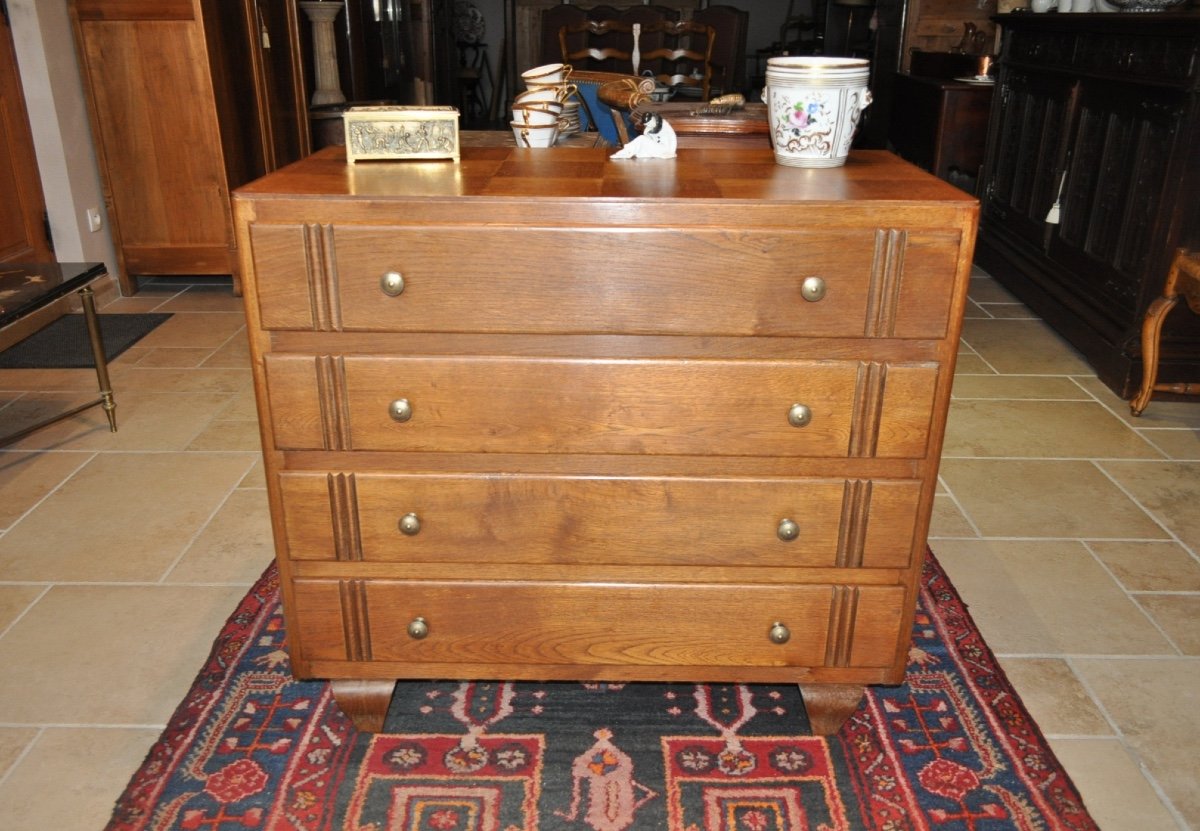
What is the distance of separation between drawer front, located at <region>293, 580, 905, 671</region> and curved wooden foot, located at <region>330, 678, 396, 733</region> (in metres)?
0.06

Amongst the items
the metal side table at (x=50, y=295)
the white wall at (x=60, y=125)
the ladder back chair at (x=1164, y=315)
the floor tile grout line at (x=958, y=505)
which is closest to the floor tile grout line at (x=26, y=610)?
the metal side table at (x=50, y=295)

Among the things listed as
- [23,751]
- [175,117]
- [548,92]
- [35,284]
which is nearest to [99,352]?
[35,284]

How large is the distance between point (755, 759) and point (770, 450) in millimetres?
549

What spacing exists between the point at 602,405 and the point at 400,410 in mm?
294

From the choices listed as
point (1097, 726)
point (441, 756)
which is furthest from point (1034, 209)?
point (441, 756)

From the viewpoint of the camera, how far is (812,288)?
1.35 m

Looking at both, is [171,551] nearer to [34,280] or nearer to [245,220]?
[34,280]

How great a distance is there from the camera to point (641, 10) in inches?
273

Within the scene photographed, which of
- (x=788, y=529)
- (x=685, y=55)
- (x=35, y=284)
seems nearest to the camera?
(x=788, y=529)

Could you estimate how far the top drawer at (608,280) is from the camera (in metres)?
1.34

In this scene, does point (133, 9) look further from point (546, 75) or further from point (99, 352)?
point (546, 75)

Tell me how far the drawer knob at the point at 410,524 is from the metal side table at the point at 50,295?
1.53 meters

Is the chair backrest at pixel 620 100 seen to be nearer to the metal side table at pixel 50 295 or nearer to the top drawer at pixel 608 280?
the top drawer at pixel 608 280

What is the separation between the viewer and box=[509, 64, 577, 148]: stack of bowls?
176 cm
